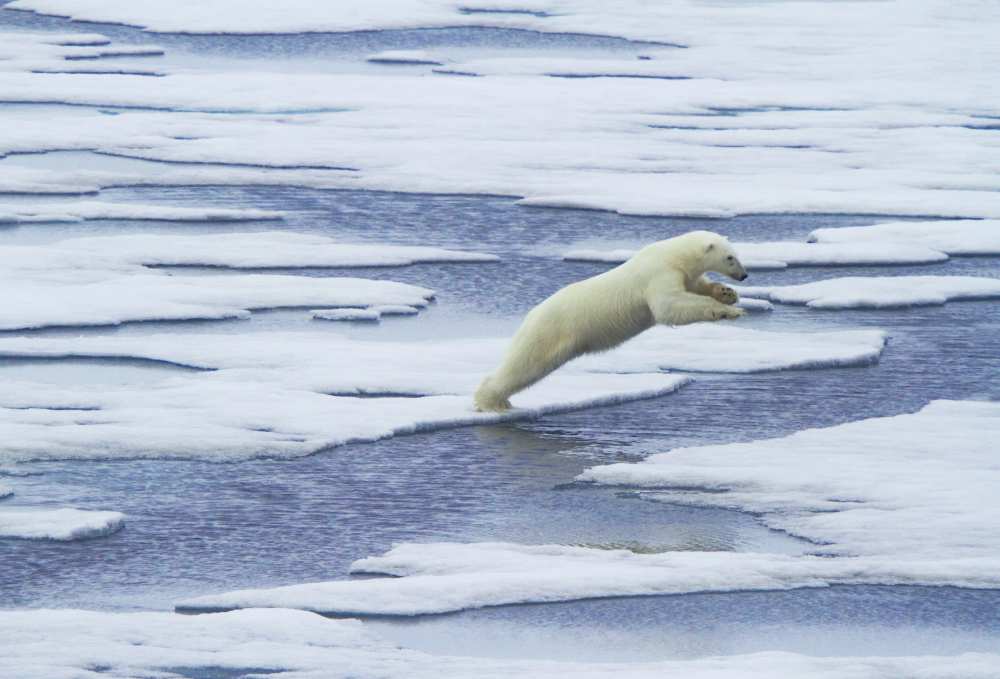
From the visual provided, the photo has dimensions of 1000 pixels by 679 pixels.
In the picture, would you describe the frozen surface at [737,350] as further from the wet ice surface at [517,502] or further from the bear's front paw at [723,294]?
the bear's front paw at [723,294]

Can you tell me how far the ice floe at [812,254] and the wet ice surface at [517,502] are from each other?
0.14 m

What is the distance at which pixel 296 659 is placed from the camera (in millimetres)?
4559

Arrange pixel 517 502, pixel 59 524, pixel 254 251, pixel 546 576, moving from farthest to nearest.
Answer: pixel 254 251, pixel 517 502, pixel 59 524, pixel 546 576

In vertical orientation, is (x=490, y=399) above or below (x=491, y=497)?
above

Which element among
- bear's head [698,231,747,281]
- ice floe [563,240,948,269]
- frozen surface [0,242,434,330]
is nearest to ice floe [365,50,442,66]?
ice floe [563,240,948,269]

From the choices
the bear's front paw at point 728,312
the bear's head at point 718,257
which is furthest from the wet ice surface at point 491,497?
the bear's head at point 718,257

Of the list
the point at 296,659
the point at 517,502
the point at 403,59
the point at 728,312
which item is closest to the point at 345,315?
the point at 728,312

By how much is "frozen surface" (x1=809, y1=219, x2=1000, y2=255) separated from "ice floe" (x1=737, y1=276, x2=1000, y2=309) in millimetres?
854

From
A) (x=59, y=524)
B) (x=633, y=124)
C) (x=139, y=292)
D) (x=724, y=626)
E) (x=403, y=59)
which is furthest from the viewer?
(x=403, y=59)

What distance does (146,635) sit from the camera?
4.73m

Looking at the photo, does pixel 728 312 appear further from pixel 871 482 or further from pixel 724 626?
pixel 724 626

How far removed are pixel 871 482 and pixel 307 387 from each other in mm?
2345

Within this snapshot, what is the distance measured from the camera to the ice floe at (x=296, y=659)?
177 inches

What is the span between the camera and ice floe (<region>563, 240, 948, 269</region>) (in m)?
10.2
